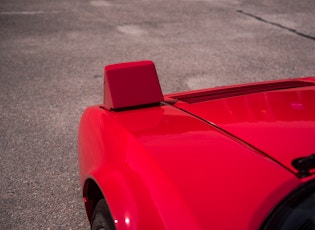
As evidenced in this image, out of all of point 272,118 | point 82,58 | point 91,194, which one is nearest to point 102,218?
point 91,194

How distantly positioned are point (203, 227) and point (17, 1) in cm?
938

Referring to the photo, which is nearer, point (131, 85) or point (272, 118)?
point (272, 118)

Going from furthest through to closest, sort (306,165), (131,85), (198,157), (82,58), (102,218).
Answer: (82,58) < (131,85) < (102,218) < (198,157) < (306,165)

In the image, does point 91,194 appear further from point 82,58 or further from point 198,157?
point 82,58

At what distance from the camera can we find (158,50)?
20.0ft

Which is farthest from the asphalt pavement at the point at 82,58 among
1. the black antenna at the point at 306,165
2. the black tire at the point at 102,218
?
the black antenna at the point at 306,165

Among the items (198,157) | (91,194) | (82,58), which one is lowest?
(82,58)

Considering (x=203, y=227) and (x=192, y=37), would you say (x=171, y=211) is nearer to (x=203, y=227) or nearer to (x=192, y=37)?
(x=203, y=227)

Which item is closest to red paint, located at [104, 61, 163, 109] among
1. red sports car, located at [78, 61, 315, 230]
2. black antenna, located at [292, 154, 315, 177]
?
red sports car, located at [78, 61, 315, 230]

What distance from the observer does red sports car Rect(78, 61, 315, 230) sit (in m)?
1.10

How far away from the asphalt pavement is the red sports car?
1.09m

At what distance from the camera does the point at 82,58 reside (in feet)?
19.0

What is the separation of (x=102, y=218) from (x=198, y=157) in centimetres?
45

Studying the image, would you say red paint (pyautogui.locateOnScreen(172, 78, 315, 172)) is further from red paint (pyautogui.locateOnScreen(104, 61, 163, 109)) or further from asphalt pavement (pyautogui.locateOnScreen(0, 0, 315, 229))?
asphalt pavement (pyautogui.locateOnScreen(0, 0, 315, 229))
